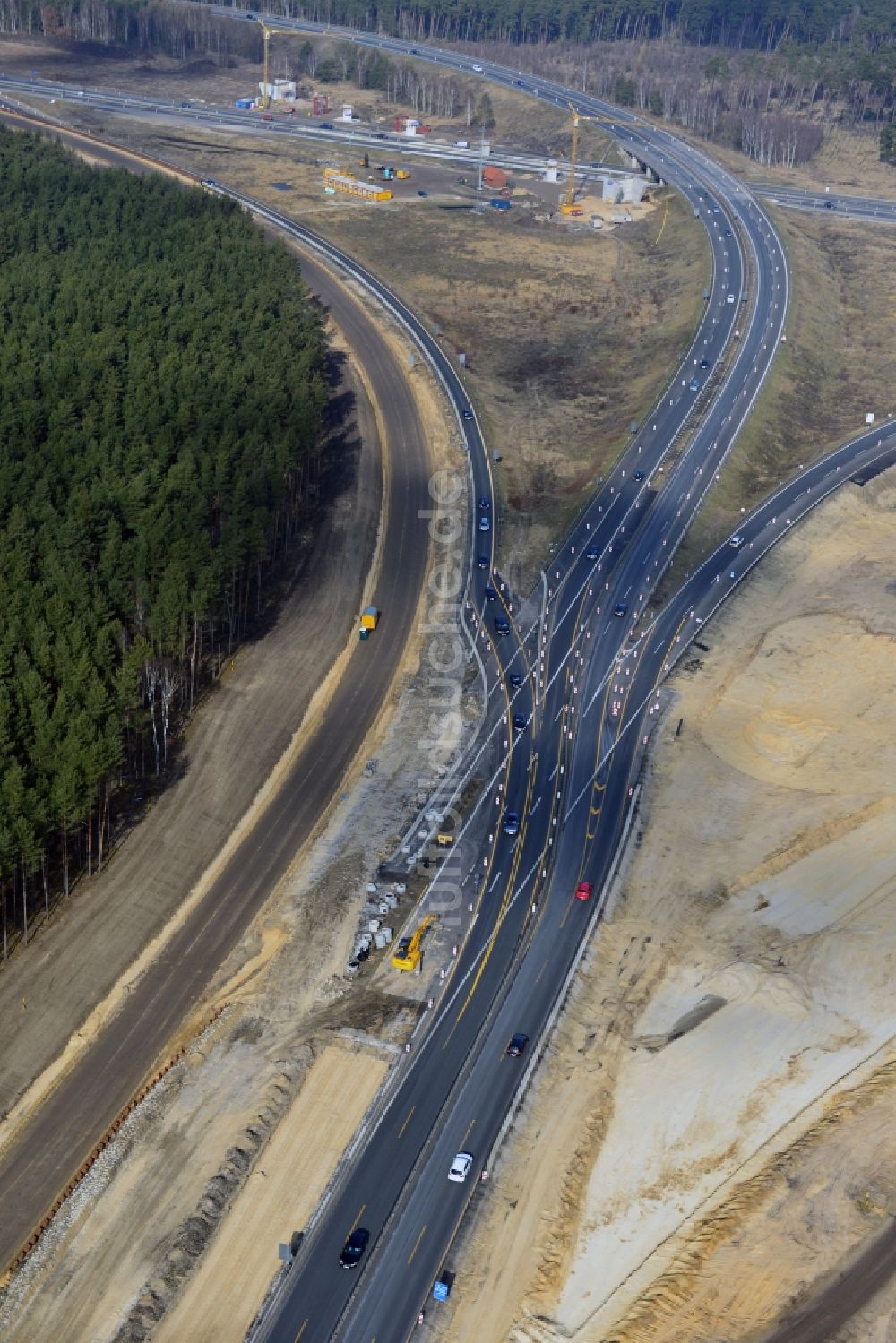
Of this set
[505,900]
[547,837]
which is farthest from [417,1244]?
[547,837]

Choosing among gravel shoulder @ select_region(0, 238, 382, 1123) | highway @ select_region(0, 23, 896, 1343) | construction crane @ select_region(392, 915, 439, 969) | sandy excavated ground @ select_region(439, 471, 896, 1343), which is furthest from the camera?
construction crane @ select_region(392, 915, 439, 969)

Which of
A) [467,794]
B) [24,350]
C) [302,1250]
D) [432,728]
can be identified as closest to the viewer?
[302,1250]

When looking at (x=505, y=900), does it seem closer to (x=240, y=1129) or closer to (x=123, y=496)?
(x=240, y=1129)

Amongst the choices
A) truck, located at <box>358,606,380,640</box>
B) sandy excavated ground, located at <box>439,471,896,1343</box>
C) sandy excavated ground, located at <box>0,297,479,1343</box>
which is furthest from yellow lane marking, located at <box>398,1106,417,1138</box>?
truck, located at <box>358,606,380,640</box>

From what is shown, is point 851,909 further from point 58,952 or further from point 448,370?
point 448,370

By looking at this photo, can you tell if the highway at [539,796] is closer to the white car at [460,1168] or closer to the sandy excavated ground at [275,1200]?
the white car at [460,1168]

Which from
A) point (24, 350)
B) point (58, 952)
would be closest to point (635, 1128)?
point (58, 952)

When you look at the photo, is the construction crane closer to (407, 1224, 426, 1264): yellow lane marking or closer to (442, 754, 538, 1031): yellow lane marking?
(442, 754, 538, 1031): yellow lane marking
